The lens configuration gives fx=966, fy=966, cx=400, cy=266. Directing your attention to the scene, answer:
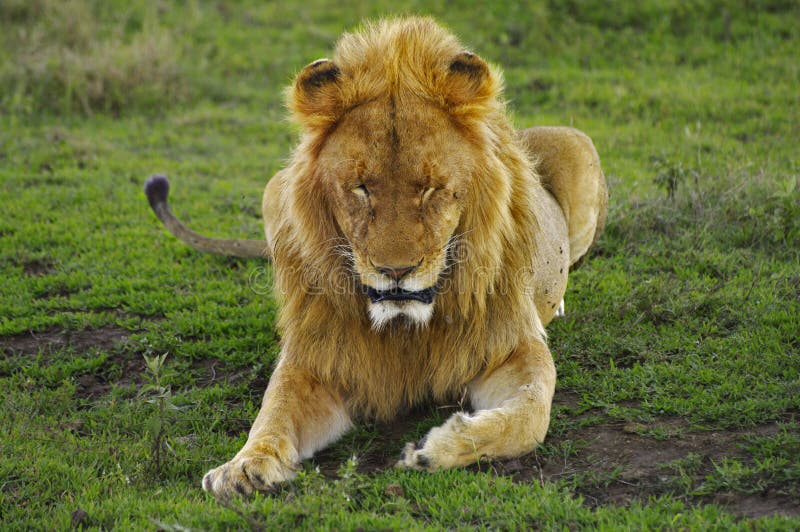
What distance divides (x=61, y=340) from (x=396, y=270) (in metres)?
2.62

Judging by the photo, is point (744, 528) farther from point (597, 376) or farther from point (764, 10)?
point (764, 10)

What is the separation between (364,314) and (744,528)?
163 centimetres

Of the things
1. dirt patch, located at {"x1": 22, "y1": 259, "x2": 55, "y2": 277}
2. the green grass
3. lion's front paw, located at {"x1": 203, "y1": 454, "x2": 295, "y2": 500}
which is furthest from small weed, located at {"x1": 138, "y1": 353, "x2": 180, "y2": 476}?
dirt patch, located at {"x1": 22, "y1": 259, "x2": 55, "y2": 277}

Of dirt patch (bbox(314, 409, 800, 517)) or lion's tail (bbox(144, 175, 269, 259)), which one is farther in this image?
lion's tail (bbox(144, 175, 269, 259))

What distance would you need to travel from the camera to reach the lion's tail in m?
5.80

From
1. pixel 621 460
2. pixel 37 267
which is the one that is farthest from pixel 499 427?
pixel 37 267

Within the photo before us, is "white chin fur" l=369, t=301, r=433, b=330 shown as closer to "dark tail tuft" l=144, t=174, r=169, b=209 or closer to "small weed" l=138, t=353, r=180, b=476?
"small weed" l=138, t=353, r=180, b=476

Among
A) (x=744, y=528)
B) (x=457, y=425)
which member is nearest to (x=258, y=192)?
(x=457, y=425)

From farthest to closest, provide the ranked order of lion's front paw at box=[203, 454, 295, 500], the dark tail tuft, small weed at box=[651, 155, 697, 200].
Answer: small weed at box=[651, 155, 697, 200] → the dark tail tuft → lion's front paw at box=[203, 454, 295, 500]

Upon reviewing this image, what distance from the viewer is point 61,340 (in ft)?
16.9

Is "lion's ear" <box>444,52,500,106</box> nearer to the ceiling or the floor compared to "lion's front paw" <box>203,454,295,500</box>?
nearer to the ceiling

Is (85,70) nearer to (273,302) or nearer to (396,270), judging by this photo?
(273,302)

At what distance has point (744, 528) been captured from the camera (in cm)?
289

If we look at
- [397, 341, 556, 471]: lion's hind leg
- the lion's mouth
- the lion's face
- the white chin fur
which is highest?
the lion's face
